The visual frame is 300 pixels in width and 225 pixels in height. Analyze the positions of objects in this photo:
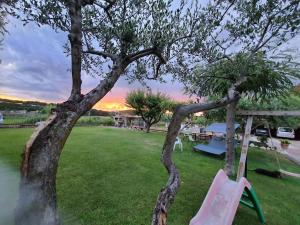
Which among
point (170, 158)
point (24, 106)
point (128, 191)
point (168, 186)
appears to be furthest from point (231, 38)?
point (24, 106)

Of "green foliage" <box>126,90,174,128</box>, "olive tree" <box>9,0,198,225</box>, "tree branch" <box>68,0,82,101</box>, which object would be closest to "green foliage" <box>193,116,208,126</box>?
"green foliage" <box>126,90,174,128</box>

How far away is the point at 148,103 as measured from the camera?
18.7 meters

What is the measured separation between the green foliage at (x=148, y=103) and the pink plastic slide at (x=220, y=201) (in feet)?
50.0

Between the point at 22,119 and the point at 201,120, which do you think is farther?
the point at 201,120

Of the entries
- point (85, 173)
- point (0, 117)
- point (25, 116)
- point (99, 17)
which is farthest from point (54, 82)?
point (25, 116)

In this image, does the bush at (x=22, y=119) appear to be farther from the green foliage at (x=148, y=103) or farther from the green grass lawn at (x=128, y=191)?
the green grass lawn at (x=128, y=191)

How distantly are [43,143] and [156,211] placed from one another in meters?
1.67

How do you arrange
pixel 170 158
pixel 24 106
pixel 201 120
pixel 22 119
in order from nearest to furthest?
pixel 170 158, pixel 24 106, pixel 22 119, pixel 201 120

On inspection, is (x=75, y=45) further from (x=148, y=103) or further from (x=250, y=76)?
(x=148, y=103)

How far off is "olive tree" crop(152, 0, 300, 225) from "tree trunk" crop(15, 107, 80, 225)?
1.55 m

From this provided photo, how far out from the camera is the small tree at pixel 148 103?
18.7 metres

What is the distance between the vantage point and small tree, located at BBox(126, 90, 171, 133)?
18656 millimetres

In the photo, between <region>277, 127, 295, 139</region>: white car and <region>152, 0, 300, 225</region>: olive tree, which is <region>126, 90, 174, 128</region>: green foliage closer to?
<region>277, 127, 295, 139</region>: white car

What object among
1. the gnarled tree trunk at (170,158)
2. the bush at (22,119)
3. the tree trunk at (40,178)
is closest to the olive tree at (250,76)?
the gnarled tree trunk at (170,158)
